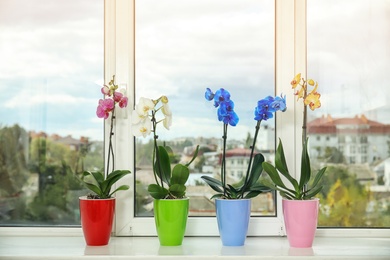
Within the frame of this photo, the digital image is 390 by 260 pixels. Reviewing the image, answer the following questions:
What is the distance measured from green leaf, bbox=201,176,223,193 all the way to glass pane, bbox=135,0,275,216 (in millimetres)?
116

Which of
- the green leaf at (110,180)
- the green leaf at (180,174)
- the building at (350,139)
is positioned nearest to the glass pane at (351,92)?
the building at (350,139)

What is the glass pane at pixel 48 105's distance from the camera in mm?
2455

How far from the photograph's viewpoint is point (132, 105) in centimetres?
243

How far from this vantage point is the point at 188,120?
2453mm

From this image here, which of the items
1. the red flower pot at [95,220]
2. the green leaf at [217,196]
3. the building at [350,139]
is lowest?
the red flower pot at [95,220]

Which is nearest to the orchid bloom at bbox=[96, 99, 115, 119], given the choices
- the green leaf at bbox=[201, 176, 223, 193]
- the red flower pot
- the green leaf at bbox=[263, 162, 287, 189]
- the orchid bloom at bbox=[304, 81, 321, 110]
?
the red flower pot

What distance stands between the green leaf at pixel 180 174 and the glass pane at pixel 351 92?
0.61 m

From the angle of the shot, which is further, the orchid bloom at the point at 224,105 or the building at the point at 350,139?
the building at the point at 350,139

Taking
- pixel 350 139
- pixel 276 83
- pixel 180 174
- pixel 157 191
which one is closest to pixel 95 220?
pixel 157 191

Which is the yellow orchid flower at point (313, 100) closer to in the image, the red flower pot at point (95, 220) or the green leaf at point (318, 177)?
the green leaf at point (318, 177)

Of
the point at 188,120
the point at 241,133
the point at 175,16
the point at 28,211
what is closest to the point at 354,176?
the point at 241,133

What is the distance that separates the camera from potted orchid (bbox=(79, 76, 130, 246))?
2203 millimetres

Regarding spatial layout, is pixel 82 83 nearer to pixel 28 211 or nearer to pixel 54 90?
pixel 54 90

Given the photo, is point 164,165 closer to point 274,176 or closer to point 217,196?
point 217,196
